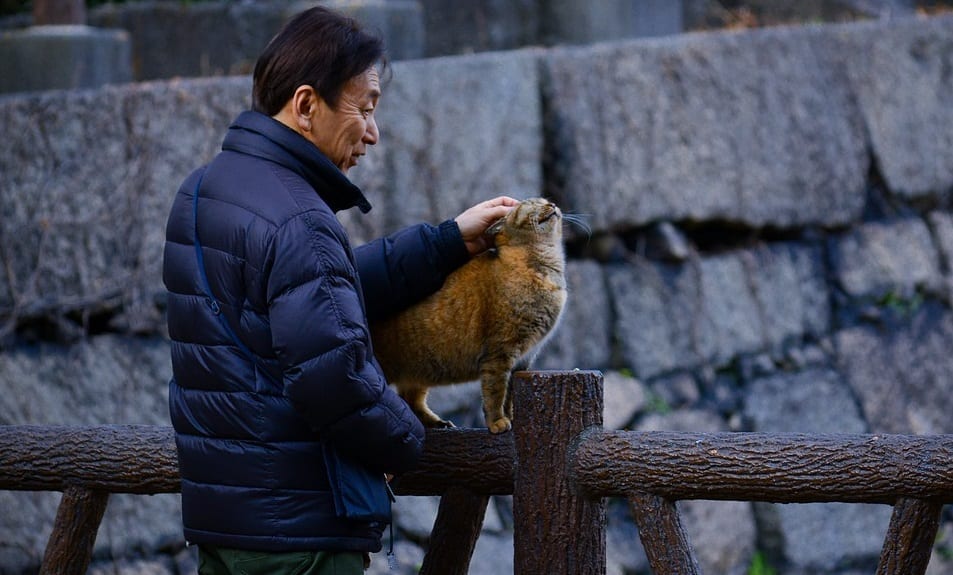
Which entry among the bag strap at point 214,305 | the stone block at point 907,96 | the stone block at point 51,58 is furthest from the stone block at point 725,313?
the bag strap at point 214,305

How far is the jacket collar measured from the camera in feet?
7.66

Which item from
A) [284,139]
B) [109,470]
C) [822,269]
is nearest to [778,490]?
[284,139]

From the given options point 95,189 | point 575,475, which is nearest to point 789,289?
point 95,189

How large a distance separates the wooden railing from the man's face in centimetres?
68

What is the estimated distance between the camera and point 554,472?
9.12 ft

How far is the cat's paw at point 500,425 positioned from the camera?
2838 mm

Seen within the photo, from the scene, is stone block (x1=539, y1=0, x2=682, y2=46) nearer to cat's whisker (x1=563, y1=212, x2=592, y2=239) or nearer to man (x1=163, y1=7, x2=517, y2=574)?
cat's whisker (x1=563, y1=212, x2=592, y2=239)

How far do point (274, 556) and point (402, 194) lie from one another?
2948mm

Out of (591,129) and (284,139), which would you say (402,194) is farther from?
(284,139)

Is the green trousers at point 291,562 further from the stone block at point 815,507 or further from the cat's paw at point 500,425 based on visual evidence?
the stone block at point 815,507

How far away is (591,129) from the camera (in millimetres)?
5535

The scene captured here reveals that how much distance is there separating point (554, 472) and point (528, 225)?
603mm

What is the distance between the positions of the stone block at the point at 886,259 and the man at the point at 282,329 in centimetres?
441

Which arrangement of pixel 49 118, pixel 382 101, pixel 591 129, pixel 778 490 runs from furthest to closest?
pixel 591 129 → pixel 382 101 → pixel 49 118 → pixel 778 490
